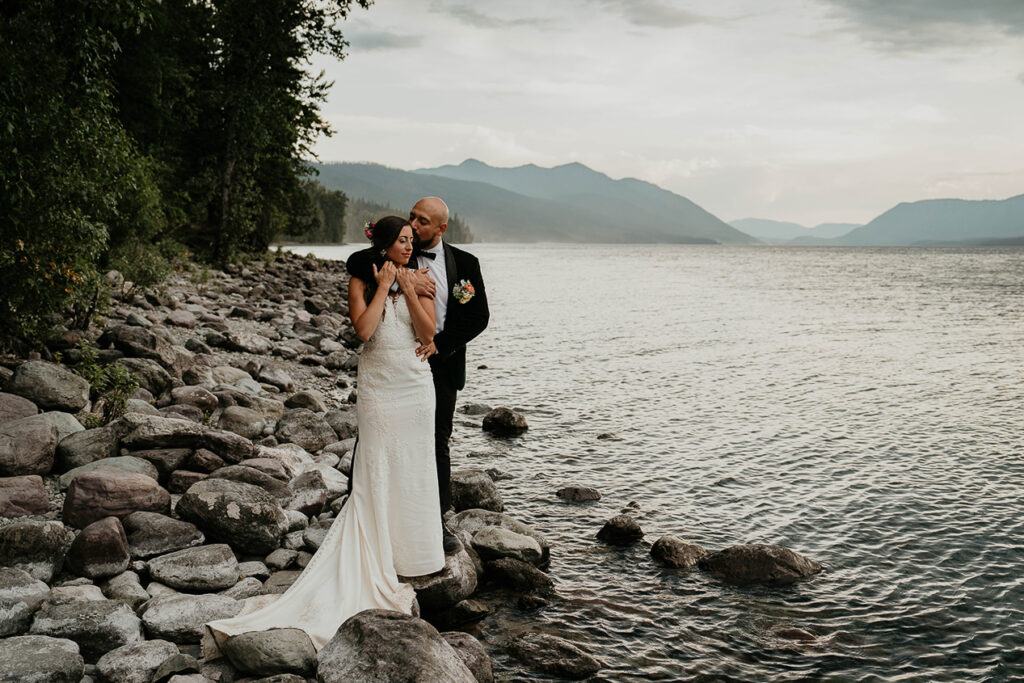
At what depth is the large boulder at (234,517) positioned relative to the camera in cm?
728

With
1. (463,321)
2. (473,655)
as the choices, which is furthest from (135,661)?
(463,321)

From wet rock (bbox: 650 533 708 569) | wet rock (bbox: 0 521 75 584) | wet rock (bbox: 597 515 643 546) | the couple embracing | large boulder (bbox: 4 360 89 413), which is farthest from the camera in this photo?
large boulder (bbox: 4 360 89 413)

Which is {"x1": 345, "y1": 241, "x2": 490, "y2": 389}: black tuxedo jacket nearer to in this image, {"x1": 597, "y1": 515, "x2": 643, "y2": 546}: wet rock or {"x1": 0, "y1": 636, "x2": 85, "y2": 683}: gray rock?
{"x1": 0, "y1": 636, "x2": 85, "y2": 683}: gray rock

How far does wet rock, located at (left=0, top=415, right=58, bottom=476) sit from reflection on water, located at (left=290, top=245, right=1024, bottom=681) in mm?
5396

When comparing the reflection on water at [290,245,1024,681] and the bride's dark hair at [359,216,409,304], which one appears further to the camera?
the reflection on water at [290,245,1024,681]

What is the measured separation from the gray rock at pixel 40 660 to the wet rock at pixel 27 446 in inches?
135

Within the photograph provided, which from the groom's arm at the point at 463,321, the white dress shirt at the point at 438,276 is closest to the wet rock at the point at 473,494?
the groom's arm at the point at 463,321

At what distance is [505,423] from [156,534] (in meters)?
8.40

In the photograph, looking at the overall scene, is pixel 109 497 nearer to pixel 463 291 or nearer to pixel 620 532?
pixel 463 291

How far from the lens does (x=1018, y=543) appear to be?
9.62 metres

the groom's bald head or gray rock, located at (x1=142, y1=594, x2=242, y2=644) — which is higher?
the groom's bald head

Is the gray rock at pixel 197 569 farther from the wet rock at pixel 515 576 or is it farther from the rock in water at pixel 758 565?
the rock in water at pixel 758 565

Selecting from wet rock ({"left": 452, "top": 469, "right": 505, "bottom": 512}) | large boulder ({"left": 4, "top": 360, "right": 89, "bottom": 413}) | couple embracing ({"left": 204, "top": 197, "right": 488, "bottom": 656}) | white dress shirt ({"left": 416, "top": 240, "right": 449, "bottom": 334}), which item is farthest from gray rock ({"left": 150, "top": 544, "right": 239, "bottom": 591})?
large boulder ({"left": 4, "top": 360, "right": 89, "bottom": 413})

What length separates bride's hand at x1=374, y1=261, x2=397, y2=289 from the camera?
18.9 ft
